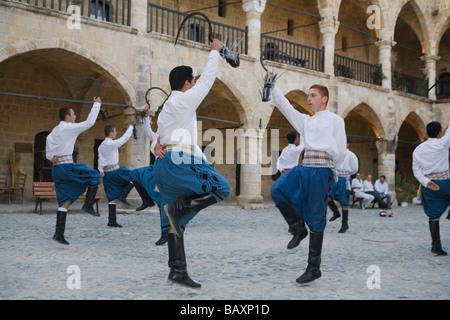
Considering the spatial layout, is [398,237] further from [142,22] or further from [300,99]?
[300,99]

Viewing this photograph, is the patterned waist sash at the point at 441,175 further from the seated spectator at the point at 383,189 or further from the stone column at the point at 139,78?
the seated spectator at the point at 383,189

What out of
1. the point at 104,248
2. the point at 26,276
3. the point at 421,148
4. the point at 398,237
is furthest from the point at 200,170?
the point at 398,237

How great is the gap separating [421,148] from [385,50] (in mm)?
15119

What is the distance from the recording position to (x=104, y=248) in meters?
5.88

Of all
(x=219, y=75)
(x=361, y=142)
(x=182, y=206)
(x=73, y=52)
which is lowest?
(x=182, y=206)

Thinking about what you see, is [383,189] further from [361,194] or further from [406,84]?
[406,84]

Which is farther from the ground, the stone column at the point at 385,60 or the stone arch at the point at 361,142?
the stone column at the point at 385,60

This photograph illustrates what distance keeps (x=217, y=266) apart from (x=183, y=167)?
4.93 feet

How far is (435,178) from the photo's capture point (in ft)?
19.2

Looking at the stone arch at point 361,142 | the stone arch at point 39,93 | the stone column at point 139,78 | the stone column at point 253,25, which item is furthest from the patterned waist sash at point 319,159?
the stone arch at point 361,142

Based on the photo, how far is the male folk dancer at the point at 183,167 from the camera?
3.70 m

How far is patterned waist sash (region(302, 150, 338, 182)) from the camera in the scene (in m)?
4.14

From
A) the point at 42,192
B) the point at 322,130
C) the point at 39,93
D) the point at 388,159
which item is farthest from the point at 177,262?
the point at 388,159

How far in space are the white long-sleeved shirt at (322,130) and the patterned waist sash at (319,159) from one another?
4 centimetres
